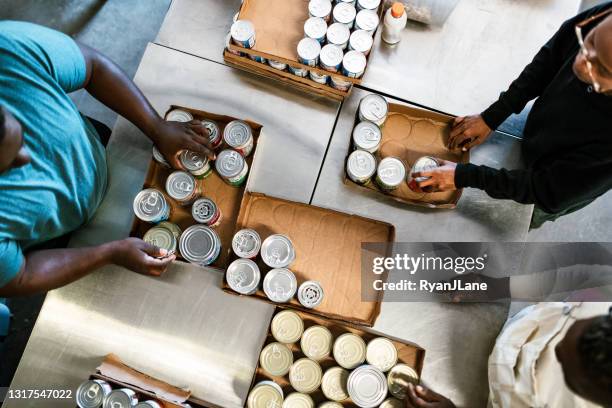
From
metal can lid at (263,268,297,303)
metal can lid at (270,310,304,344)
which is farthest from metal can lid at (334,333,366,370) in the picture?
metal can lid at (263,268,297,303)

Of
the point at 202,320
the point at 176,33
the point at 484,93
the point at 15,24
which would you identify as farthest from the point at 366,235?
the point at 15,24

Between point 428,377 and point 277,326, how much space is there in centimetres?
52

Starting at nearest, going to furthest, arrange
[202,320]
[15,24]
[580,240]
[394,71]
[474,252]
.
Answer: [15,24], [202,320], [474,252], [394,71], [580,240]

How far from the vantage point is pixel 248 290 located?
50.1 inches

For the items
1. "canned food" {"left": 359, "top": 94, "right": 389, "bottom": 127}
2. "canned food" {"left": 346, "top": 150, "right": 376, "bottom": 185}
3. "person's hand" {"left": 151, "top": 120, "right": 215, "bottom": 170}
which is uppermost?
"canned food" {"left": 359, "top": 94, "right": 389, "bottom": 127}

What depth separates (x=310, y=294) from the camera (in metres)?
1.31

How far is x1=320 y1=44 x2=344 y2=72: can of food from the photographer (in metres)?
1.39

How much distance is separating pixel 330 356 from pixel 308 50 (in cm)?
100

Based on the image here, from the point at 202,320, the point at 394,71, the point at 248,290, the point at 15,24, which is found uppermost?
the point at 394,71

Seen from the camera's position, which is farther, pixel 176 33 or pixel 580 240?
pixel 580 240

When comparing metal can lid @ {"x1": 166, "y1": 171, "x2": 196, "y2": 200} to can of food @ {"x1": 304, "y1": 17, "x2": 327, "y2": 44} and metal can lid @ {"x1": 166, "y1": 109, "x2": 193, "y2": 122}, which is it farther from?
can of food @ {"x1": 304, "y1": 17, "x2": 327, "y2": 44}

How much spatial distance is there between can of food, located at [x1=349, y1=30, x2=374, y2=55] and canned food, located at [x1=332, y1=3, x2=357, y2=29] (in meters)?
0.05

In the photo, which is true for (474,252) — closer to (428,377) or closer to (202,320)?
(428,377)

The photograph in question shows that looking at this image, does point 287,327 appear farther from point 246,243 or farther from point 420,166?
point 420,166
